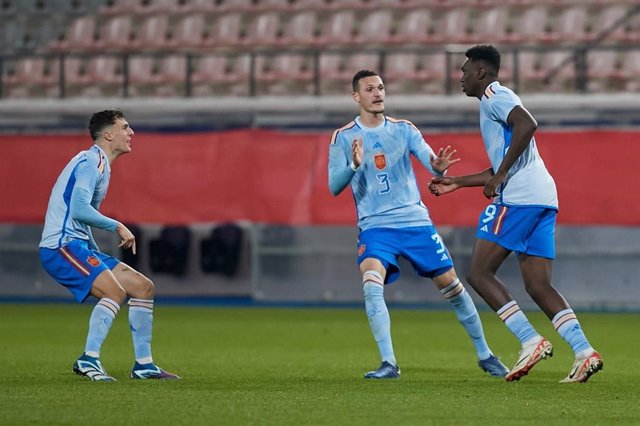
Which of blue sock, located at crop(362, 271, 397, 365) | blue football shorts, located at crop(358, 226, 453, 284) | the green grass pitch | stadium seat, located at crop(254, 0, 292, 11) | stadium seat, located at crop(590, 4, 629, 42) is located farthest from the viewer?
stadium seat, located at crop(254, 0, 292, 11)

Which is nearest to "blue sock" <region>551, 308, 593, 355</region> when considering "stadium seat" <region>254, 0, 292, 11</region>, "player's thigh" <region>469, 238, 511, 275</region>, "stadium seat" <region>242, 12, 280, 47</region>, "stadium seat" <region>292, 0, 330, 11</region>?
"player's thigh" <region>469, 238, 511, 275</region>

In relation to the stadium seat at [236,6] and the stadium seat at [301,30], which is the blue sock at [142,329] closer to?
the stadium seat at [301,30]

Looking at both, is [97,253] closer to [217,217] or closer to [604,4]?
[217,217]

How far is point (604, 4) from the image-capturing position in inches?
745

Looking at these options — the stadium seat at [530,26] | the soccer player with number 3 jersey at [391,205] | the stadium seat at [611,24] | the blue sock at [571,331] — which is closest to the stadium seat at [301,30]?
the stadium seat at [530,26]

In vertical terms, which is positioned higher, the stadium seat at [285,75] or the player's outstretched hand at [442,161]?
the stadium seat at [285,75]

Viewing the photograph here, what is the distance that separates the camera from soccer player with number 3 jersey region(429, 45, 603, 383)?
854 cm

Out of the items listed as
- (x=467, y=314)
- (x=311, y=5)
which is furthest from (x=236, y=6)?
(x=467, y=314)

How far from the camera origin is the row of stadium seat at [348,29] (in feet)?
61.5

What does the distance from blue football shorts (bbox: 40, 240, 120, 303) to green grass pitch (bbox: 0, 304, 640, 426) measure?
0.60 m

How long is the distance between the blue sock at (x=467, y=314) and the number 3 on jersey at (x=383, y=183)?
0.75 metres

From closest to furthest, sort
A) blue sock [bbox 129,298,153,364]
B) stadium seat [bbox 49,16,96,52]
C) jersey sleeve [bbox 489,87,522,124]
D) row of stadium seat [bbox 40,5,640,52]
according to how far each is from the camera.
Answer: jersey sleeve [bbox 489,87,522,124]
blue sock [bbox 129,298,153,364]
row of stadium seat [bbox 40,5,640,52]
stadium seat [bbox 49,16,96,52]

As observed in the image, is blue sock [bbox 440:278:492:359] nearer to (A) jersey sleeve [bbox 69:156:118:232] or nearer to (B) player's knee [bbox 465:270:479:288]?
(B) player's knee [bbox 465:270:479:288]

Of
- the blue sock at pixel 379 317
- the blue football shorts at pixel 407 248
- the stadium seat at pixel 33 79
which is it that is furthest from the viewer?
the stadium seat at pixel 33 79
